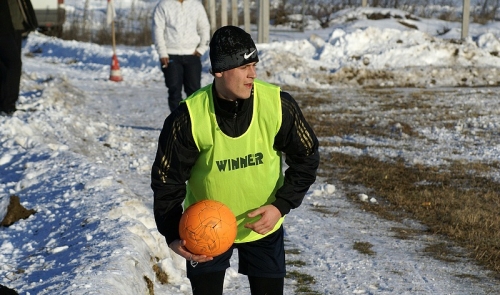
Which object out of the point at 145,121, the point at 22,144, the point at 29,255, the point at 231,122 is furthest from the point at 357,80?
the point at 231,122

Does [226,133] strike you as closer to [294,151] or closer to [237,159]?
[237,159]

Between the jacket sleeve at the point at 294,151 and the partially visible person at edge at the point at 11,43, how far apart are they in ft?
27.7

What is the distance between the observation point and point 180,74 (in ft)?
38.4

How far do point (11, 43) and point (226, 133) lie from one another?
8711 mm

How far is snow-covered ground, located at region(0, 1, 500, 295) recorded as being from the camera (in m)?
5.91

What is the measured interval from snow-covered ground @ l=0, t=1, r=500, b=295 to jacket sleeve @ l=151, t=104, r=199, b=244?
1.15 m

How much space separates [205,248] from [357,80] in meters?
16.6

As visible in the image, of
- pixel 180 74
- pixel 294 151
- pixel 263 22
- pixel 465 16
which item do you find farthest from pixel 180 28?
pixel 465 16

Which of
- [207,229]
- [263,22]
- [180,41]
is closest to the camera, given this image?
[207,229]

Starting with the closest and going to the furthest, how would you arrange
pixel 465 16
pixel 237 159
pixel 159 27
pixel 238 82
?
pixel 238 82 < pixel 237 159 < pixel 159 27 < pixel 465 16

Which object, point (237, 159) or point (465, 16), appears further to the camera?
point (465, 16)

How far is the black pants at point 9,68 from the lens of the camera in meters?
12.0

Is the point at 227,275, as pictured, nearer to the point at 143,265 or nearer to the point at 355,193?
the point at 143,265

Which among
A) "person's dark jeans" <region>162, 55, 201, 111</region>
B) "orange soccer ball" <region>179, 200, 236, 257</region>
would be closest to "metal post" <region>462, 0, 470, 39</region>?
"person's dark jeans" <region>162, 55, 201, 111</region>
